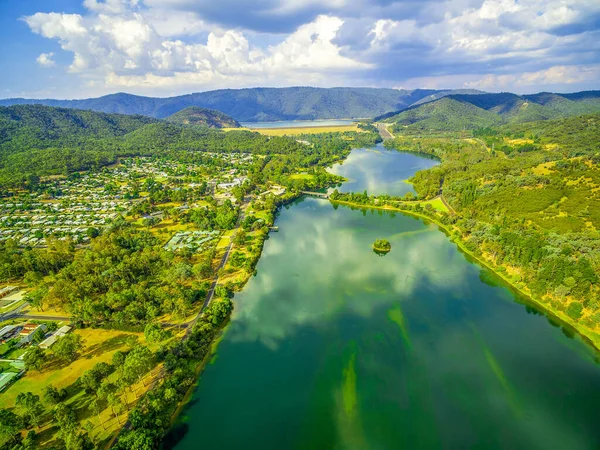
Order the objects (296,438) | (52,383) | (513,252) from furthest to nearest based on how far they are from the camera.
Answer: (513,252)
(52,383)
(296,438)

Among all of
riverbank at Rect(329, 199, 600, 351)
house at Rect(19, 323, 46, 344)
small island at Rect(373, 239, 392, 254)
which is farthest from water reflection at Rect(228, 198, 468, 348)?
house at Rect(19, 323, 46, 344)

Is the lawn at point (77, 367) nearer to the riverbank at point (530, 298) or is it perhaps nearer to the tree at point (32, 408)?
the tree at point (32, 408)

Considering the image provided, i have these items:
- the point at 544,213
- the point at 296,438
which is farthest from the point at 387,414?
the point at 544,213

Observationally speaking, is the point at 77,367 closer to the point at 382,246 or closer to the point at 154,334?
the point at 154,334

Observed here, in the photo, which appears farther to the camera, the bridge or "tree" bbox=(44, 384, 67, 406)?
the bridge

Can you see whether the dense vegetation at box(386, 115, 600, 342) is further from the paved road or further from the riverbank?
the paved road

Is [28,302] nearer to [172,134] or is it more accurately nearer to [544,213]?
[544,213]

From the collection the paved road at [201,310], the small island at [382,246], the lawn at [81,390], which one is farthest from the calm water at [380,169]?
the lawn at [81,390]
